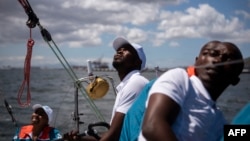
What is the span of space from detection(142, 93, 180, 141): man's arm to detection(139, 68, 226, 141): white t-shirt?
57 mm

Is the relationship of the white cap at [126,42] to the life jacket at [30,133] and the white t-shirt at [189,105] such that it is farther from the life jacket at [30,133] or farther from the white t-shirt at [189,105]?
the life jacket at [30,133]

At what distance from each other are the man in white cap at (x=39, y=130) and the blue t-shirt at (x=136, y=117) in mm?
3329

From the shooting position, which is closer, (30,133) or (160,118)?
(160,118)

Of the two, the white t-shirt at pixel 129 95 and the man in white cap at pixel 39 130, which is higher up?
the white t-shirt at pixel 129 95

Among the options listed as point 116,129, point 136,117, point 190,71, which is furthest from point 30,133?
point 190,71

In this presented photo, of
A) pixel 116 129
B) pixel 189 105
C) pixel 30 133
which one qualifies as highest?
pixel 189 105

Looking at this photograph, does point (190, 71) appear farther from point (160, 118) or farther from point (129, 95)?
point (129, 95)

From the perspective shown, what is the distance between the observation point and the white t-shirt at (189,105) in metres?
1.93

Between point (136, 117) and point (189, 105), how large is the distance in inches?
16.6

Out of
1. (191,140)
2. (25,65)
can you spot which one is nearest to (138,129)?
(191,140)

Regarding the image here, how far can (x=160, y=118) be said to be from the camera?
184cm

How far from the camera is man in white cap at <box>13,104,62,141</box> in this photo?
17.9 ft

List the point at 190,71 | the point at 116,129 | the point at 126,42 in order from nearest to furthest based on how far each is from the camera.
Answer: the point at 190,71 < the point at 116,129 < the point at 126,42

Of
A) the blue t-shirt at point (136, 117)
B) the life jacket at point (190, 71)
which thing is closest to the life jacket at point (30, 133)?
the blue t-shirt at point (136, 117)
